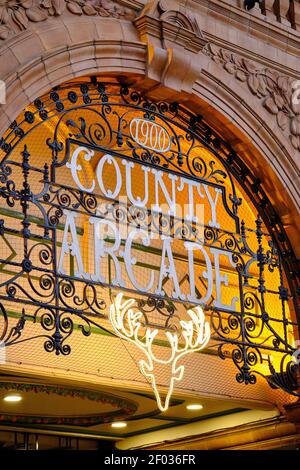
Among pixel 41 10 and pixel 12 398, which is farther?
pixel 12 398

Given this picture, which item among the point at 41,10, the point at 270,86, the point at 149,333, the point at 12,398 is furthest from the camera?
the point at 12,398

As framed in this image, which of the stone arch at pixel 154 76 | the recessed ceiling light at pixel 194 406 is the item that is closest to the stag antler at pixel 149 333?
the stone arch at pixel 154 76

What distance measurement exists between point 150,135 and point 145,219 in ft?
2.14

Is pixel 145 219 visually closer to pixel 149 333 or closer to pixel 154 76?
pixel 149 333

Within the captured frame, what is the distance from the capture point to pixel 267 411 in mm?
9883

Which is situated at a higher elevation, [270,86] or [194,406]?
[270,86]

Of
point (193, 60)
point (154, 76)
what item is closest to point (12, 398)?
point (154, 76)

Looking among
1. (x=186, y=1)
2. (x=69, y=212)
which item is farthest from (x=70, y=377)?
(x=186, y=1)

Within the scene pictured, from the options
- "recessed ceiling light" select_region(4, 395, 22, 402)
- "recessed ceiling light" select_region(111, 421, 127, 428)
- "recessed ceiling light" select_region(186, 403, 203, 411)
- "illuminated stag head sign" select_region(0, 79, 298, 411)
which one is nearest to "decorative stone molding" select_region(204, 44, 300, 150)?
"illuminated stag head sign" select_region(0, 79, 298, 411)

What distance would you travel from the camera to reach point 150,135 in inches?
309

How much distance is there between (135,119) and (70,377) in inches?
87.4

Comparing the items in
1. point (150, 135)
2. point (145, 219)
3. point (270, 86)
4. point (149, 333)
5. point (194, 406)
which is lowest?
point (149, 333)

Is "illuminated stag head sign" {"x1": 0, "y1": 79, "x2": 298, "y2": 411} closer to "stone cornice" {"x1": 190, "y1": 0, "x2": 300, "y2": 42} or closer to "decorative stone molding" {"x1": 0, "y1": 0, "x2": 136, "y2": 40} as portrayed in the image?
"decorative stone molding" {"x1": 0, "y1": 0, "x2": 136, "y2": 40}

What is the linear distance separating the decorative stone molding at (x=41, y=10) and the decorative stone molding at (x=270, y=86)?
3.33 ft
